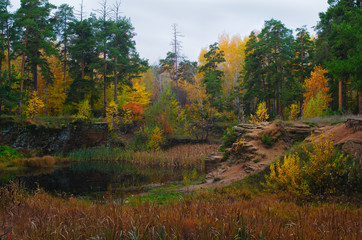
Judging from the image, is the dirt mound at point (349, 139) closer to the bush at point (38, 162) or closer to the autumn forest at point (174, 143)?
the autumn forest at point (174, 143)

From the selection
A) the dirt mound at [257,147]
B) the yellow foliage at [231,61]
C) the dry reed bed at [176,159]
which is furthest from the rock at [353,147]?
the yellow foliage at [231,61]

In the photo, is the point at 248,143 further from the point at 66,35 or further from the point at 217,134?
the point at 66,35

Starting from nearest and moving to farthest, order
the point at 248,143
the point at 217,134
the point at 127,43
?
the point at 248,143
the point at 127,43
the point at 217,134

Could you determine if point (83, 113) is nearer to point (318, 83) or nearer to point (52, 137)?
point (52, 137)

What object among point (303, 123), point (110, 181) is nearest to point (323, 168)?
point (303, 123)

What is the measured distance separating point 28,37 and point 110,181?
19348 millimetres

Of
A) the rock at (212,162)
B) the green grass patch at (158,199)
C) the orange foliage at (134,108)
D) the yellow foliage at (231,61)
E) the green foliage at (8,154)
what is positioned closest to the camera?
the green grass patch at (158,199)

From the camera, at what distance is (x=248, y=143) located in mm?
11219

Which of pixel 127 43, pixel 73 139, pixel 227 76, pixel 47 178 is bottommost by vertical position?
pixel 47 178

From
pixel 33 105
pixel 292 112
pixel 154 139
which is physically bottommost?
pixel 154 139

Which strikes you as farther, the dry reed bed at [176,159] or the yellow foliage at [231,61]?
the yellow foliage at [231,61]

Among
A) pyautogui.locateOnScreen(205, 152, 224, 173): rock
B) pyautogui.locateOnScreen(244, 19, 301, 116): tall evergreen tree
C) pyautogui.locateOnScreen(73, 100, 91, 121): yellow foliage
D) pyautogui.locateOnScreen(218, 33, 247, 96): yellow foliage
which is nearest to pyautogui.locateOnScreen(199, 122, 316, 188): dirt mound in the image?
pyautogui.locateOnScreen(205, 152, 224, 173): rock

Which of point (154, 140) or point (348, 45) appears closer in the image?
point (348, 45)

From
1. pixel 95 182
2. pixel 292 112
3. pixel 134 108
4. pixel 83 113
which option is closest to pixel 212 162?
pixel 95 182
